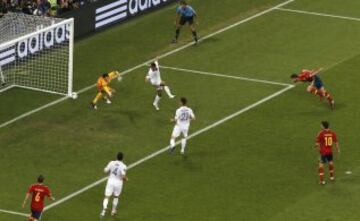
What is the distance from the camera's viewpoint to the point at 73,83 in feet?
183

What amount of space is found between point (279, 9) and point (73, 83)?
546 inches

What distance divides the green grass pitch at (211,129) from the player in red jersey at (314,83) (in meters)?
0.45

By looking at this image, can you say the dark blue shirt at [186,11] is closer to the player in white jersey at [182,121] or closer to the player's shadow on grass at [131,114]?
the player's shadow on grass at [131,114]

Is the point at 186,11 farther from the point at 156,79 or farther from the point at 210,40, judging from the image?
the point at 156,79

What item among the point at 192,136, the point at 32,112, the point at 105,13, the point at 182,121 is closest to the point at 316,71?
the point at 192,136

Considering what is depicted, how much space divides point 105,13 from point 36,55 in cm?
649

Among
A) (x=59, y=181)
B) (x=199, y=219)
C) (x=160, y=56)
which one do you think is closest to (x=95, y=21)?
(x=160, y=56)

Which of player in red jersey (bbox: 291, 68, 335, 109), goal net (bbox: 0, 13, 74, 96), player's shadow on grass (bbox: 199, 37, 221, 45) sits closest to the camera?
player in red jersey (bbox: 291, 68, 335, 109)

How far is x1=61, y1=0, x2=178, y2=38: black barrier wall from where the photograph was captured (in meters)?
60.9

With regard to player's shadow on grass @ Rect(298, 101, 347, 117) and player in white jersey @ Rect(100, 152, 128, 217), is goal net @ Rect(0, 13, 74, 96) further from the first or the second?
player in white jersey @ Rect(100, 152, 128, 217)

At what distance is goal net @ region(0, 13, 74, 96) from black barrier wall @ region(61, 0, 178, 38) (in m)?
2.88

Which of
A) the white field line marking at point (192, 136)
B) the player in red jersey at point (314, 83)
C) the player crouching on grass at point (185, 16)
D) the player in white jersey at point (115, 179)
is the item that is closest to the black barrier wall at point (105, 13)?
the player crouching on grass at point (185, 16)

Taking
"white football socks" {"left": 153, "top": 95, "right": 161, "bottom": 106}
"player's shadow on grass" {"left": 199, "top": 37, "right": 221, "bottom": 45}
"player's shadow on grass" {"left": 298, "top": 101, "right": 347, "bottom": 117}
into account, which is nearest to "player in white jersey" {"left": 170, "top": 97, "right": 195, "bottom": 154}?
"white football socks" {"left": 153, "top": 95, "right": 161, "bottom": 106}

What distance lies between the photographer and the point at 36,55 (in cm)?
5691
